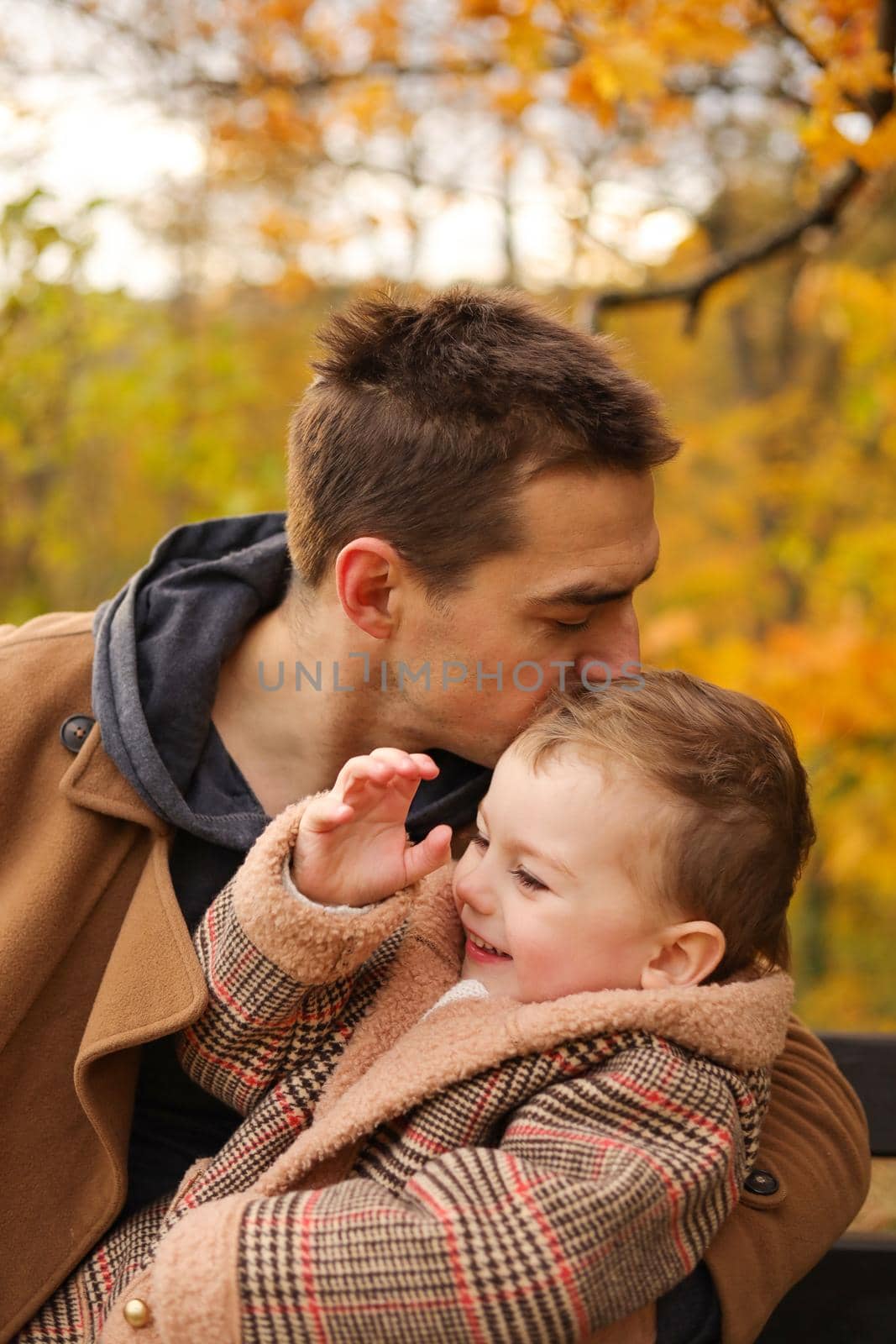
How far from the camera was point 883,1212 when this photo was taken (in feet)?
9.53

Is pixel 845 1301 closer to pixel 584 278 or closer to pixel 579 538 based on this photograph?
pixel 579 538

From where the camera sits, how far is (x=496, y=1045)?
1786mm

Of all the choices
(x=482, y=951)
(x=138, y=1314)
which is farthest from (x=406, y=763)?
(x=138, y=1314)

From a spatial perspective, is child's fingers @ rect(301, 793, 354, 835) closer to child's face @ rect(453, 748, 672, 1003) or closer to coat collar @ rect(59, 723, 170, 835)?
child's face @ rect(453, 748, 672, 1003)

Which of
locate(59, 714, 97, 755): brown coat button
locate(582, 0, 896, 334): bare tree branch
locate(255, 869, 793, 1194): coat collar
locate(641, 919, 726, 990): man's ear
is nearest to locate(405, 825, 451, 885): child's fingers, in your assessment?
locate(255, 869, 793, 1194): coat collar

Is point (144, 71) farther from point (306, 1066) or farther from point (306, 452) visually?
point (306, 1066)

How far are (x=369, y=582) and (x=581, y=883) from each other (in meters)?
0.82

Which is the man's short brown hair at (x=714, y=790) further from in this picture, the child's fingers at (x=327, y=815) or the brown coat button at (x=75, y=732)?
the brown coat button at (x=75, y=732)

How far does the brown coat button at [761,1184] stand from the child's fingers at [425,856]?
716 mm

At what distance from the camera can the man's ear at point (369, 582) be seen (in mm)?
2389

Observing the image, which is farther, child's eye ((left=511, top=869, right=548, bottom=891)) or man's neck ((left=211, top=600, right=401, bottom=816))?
man's neck ((left=211, top=600, right=401, bottom=816))

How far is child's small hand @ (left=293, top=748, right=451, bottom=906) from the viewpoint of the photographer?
1.83 m

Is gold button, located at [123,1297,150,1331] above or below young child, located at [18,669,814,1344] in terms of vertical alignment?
below

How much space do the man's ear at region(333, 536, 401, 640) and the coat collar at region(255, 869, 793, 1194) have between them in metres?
0.79
